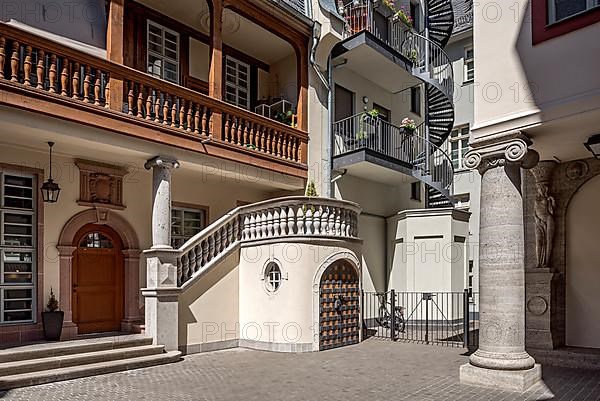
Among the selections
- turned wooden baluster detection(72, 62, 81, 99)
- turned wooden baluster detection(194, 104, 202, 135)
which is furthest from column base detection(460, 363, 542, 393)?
turned wooden baluster detection(72, 62, 81, 99)

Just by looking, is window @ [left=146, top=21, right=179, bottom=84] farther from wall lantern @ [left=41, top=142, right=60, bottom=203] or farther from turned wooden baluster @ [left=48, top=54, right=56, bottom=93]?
wall lantern @ [left=41, top=142, right=60, bottom=203]

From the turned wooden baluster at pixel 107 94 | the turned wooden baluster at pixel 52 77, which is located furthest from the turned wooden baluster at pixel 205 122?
the turned wooden baluster at pixel 52 77

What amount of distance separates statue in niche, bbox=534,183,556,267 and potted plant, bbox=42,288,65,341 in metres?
9.37

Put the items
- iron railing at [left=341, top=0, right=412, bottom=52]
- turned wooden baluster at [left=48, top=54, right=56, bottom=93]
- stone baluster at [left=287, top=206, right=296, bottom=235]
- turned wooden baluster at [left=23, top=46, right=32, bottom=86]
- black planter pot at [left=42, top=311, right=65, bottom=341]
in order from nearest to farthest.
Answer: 1. turned wooden baluster at [left=23, top=46, right=32, bottom=86]
2. turned wooden baluster at [left=48, top=54, right=56, bottom=93]
3. black planter pot at [left=42, top=311, right=65, bottom=341]
4. stone baluster at [left=287, top=206, right=296, bottom=235]
5. iron railing at [left=341, top=0, right=412, bottom=52]

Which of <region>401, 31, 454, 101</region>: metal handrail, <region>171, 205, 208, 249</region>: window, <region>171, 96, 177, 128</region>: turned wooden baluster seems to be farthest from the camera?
<region>401, 31, 454, 101</region>: metal handrail

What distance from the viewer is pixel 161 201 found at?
395 inches

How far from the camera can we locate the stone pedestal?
9359 millimetres

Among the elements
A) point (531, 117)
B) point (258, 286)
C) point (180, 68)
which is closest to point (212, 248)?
point (258, 286)

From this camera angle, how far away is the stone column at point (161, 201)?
32.8 ft

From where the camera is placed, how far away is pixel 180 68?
12.4m

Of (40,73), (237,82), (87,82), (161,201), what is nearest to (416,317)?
(237,82)

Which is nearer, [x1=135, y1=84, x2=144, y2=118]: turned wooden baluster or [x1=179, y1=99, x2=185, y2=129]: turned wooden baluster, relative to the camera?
[x1=135, y1=84, x2=144, y2=118]: turned wooden baluster

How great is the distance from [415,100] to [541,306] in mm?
10733

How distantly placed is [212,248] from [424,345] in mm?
5345
